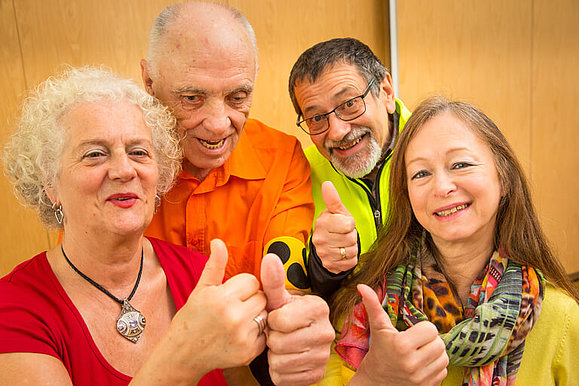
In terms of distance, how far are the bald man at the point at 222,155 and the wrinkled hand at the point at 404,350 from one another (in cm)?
56

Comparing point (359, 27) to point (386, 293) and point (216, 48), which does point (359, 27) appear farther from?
point (386, 293)

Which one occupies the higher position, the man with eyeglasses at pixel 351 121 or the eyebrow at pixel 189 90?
the eyebrow at pixel 189 90

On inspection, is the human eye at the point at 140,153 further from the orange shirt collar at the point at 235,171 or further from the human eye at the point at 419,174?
the human eye at the point at 419,174

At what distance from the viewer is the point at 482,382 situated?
1.43 m

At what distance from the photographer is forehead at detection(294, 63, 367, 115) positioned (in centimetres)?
205

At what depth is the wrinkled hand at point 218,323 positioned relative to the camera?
1.05 m

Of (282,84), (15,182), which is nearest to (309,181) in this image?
(15,182)

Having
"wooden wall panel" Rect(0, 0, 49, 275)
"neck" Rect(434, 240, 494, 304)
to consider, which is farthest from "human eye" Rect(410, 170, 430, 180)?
"wooden wall panel" Rect(0, 0, 49, 275)

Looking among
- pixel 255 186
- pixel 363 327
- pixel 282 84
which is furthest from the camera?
pixel 282 84

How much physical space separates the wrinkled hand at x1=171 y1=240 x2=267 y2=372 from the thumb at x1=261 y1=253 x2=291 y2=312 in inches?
1.9

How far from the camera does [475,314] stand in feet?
4.78

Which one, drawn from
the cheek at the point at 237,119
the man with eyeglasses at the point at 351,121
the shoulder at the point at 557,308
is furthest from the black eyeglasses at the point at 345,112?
the shoulder at the point at 557,308

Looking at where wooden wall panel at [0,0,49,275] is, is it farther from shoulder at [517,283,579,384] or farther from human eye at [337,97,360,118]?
shoulder at [517,283,579,384]

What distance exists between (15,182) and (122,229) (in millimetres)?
387
